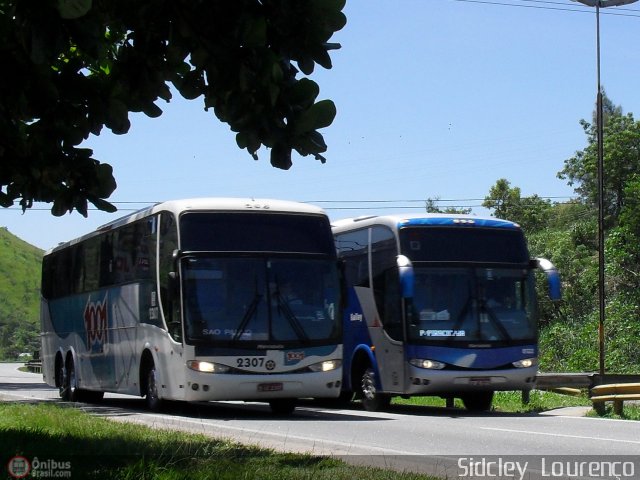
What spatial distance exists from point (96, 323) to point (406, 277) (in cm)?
716

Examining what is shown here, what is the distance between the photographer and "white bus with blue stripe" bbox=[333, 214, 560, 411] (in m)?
19.4

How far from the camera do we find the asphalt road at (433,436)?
35.7 feet

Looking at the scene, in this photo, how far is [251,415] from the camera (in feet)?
62.4

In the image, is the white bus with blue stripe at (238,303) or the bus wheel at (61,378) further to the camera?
the bus wheel at (61,378)

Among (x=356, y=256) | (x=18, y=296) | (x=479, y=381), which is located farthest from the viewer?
(x=18, y=296)

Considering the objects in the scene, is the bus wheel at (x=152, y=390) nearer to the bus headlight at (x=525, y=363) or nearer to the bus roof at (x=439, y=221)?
the bus roof at (x=439, y=221)

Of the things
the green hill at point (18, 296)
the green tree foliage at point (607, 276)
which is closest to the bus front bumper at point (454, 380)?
the green tree foliage at point (607, 276)

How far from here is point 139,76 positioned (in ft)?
27.1

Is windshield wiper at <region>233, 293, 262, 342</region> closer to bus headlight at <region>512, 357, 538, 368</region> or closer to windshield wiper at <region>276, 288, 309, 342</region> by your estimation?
windshield wiper at <region>276, 288, 309, 342</region>

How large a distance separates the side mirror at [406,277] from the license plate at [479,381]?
6.03ft

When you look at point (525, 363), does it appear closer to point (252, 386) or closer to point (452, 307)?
point (452, 307)

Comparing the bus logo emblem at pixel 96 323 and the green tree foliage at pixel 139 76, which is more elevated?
the green tree foliage at pixel 139 76

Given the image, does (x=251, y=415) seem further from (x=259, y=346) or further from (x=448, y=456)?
(x=448, y=456)

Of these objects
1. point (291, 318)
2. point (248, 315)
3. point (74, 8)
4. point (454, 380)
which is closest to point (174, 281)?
point (248, 315)
